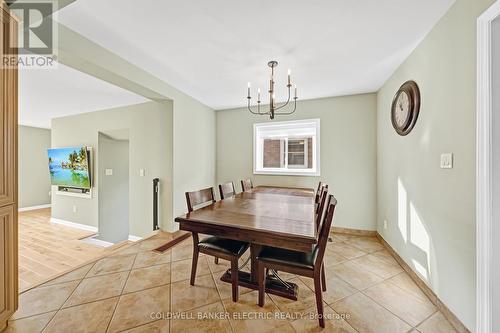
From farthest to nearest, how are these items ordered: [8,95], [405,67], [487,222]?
1. [405,67]
2. [8,95]
3. [487,222]

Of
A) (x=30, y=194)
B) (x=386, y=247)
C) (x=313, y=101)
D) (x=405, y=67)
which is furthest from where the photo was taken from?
(x=30, y=194)

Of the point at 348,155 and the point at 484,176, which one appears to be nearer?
the point at 484,176

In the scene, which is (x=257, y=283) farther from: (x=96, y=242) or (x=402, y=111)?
(x=96, y=242)

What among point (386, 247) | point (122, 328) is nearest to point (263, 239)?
A: point (122, 328)

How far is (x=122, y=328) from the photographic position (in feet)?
4.64

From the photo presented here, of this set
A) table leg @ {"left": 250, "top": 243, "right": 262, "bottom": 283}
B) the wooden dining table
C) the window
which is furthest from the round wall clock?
table leg @ {"left": 250, "top": 243, "right": 262, "bottom": 283}

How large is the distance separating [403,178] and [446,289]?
46.9 inches

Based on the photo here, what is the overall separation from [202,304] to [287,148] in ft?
10.0

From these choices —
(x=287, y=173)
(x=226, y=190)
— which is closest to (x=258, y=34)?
(x=226, y=190)

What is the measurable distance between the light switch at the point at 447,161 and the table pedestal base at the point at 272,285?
5.50ft

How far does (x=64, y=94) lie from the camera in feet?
10.6

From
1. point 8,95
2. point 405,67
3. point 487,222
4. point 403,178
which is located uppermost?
point 405,67

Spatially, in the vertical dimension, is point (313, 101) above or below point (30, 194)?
above

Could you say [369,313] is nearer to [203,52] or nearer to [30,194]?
[203,52]
